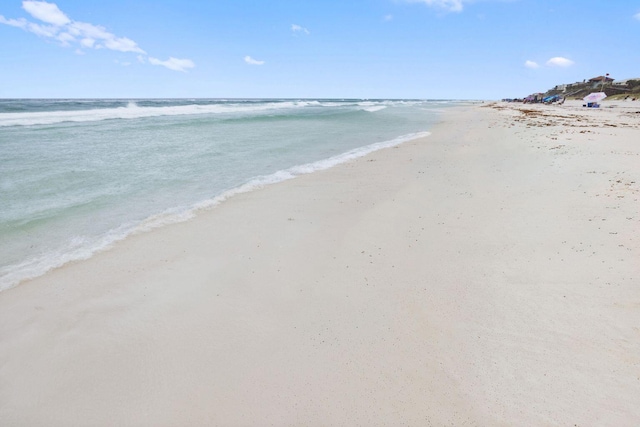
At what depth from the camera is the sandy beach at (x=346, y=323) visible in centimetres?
270

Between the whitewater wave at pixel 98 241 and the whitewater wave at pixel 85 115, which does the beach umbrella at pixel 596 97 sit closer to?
the whitewater wave at pixel 85 115

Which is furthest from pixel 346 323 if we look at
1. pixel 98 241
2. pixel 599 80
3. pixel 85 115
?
pixel 599 80

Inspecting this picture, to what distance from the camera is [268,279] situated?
4.48 m

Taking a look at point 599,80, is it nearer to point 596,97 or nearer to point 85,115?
point 596,97

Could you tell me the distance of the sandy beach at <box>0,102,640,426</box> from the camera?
2695mm

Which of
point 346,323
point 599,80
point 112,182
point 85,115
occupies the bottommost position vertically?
point 346,323

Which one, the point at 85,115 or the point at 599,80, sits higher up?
the point at 599,80

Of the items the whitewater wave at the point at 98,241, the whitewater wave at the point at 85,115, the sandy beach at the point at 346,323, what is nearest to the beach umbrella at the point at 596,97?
the whitewater wave at the point at 85,115

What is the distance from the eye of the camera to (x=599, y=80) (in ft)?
228

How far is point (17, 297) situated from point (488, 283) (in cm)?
589

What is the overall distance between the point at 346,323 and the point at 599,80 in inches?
3658

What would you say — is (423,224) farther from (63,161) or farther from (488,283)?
(63,161)

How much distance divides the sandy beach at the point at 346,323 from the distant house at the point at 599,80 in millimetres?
82006

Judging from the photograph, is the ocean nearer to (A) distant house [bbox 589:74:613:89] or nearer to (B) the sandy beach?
(B) the sandy beach
